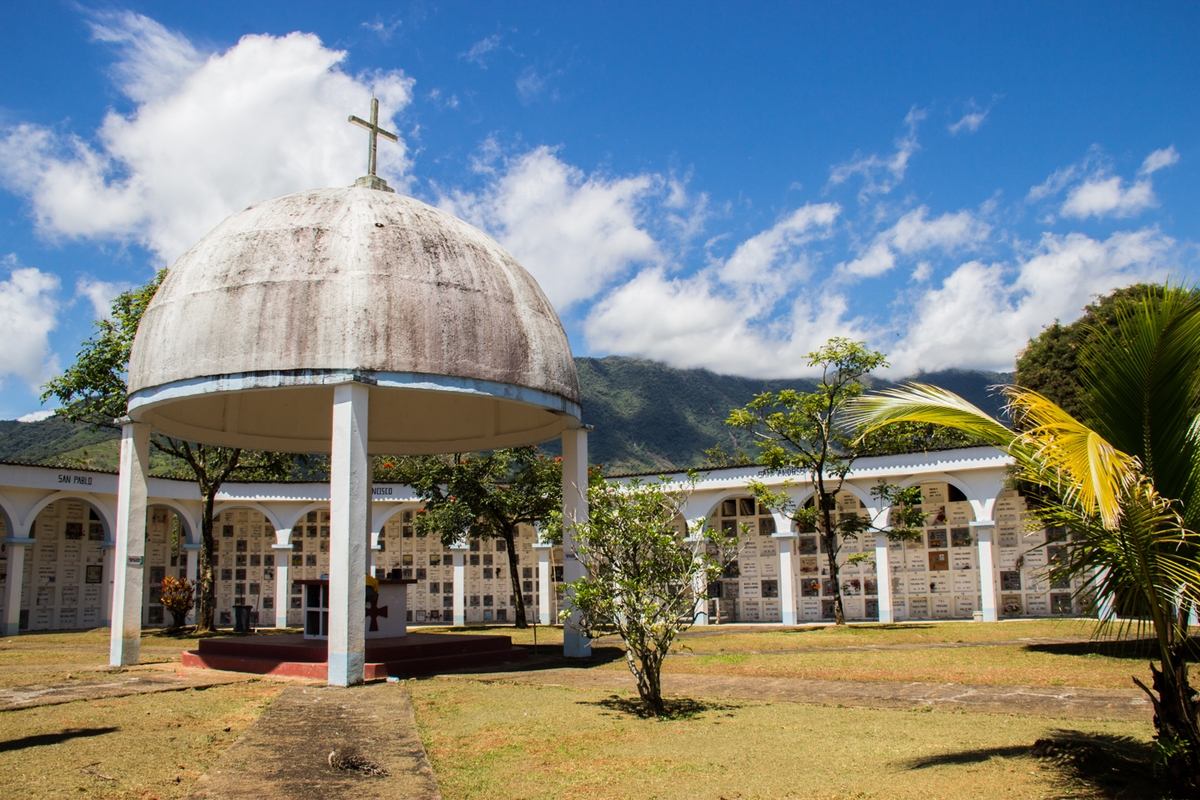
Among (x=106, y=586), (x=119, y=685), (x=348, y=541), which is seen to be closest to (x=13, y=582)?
(x=106, y=586)

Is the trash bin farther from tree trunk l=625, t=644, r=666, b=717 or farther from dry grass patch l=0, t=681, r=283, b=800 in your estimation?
tree trunk l=625, t=644, r=666, b=717

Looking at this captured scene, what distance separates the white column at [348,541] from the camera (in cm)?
1142

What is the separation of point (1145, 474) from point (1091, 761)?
7.30 ft

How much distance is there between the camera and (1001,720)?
873cm

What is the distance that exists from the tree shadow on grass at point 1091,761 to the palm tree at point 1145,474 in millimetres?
329

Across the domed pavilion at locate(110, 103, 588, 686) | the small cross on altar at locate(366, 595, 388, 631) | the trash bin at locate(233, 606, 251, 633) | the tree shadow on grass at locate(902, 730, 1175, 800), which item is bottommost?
the trash bin at locate(233, 606, 251, 633)

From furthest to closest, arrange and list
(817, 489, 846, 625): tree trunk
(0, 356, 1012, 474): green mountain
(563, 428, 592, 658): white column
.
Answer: (0, 356, 1012, 474): green mountain, (817, 489, 846, 625): tree trunk, (563, 428, 592, 658): white column

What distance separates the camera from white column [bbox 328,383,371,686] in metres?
11.4

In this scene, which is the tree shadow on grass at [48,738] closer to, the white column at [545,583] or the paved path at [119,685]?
the paved path at [119,685]

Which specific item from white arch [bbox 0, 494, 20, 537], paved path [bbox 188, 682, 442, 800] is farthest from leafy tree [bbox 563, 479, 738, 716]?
white arch [bbox 0, 494, 20, 537]

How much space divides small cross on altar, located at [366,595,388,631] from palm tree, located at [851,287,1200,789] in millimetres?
12081

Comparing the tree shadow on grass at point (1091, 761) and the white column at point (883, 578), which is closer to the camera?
the tree shadow on grass at point (1091, 761)

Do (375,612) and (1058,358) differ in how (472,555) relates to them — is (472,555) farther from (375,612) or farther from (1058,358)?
(1058,358)

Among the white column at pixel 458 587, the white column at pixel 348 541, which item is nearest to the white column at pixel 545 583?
the white column at pixel 458 587
